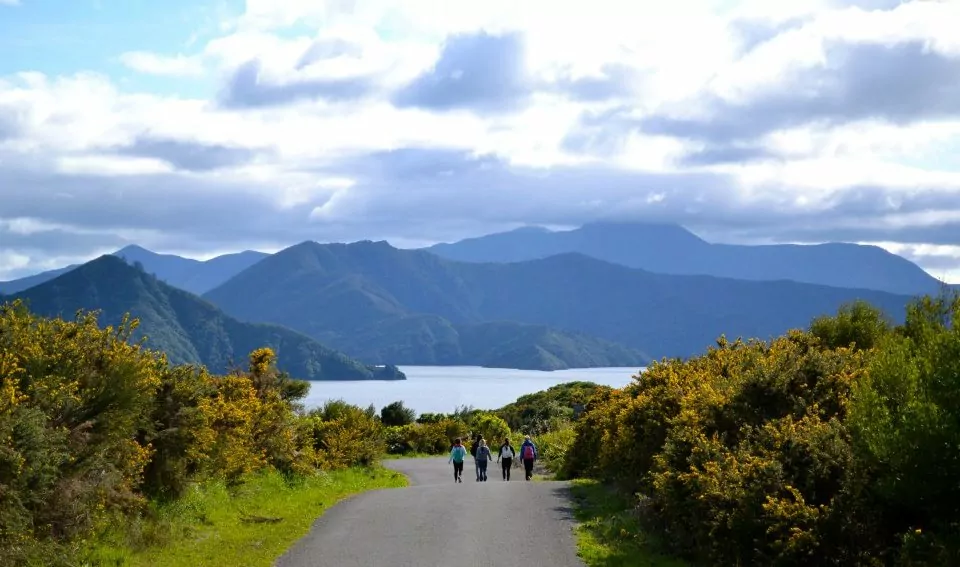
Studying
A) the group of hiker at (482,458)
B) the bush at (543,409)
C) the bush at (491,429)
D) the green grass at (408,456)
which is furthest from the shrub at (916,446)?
the bush at (491,429)

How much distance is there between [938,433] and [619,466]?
507 inches

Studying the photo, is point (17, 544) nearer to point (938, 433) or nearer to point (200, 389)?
point (200, 389)

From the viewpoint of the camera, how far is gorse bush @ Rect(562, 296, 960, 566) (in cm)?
1124

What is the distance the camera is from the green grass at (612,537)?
606 inches

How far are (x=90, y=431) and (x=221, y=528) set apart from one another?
185 inches

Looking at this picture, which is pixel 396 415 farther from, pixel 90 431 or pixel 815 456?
pixel 815 456

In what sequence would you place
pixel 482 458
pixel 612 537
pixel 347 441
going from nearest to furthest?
1. pixel 612 537
2. pixel 482 458
3. pixel 347 441

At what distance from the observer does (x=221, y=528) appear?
60.6ft

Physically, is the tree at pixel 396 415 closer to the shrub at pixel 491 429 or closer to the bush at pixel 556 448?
the shrub at pixel 491 429

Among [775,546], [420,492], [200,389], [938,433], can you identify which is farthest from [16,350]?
[420,492]

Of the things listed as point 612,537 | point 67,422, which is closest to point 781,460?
point 612,537

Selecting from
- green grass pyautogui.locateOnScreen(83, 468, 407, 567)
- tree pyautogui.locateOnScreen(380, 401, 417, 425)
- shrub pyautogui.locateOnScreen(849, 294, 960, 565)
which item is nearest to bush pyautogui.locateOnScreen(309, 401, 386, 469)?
green grass pyautogui.locateOnScreen(83, 468, 407, 567)

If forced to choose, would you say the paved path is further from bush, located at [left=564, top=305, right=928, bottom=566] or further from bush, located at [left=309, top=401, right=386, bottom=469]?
bush, located at [left=309, top=401, right=386, bottom=469]

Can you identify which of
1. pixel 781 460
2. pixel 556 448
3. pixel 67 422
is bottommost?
pixel 556 448
